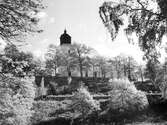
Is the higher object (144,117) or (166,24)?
(166,24)

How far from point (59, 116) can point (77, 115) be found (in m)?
2.71

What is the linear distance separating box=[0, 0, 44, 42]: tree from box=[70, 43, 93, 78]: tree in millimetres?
52238

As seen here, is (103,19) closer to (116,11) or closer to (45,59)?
(116,11)

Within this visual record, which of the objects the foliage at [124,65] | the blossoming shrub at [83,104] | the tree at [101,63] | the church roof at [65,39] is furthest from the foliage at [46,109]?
the church roof at [65,39]

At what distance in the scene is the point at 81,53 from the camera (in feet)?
200

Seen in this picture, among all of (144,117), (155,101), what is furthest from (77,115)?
(155,101)

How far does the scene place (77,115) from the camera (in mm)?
34219

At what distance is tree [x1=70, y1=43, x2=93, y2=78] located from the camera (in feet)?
198

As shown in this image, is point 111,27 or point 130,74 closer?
point 111,27

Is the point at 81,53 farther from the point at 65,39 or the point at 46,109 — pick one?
the point at 46,109

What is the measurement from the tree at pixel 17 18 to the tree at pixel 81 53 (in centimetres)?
5224

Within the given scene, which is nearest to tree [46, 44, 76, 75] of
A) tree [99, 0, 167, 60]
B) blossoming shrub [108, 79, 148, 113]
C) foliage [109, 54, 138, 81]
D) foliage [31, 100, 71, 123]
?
foliage [109, 54, 138, 81]

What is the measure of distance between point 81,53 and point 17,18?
175 feet

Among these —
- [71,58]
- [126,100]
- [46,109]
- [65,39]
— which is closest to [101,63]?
[71,58]
